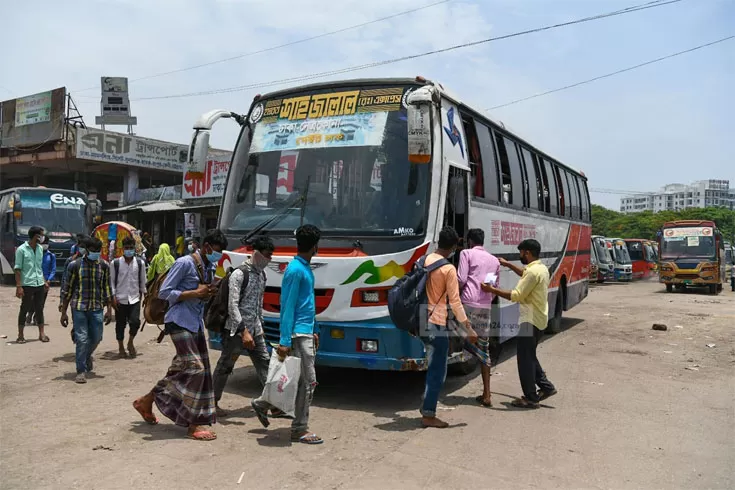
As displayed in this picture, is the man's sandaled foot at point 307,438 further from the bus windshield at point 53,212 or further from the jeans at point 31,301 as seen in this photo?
the bus windshield at point 53,212

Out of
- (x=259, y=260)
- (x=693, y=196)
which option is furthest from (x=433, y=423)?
(x=693, y=196)

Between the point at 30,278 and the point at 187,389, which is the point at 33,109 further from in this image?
the point at 187,389

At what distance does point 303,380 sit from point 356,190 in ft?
7.18

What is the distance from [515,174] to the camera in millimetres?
9617

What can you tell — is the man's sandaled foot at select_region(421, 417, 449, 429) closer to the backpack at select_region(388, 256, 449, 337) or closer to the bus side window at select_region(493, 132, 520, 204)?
the backpack at select_region(388, 256, 449, 337)

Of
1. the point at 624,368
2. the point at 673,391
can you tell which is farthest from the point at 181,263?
the point at 624,368

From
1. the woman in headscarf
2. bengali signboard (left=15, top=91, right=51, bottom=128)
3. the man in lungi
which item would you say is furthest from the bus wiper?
bengali signboard (left=15, top=91, right=51, bottom=128)

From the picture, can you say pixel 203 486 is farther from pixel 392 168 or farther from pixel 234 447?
pixel 392 168

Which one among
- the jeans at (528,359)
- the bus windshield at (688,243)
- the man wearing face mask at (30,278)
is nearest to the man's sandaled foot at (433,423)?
the jeans at (528,359)

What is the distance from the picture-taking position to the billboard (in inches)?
1145

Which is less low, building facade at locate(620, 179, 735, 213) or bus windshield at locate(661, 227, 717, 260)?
building facade at locate(620, 179, 735, 213)

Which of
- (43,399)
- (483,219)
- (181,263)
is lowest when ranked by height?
(43,399)

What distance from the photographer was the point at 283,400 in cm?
512

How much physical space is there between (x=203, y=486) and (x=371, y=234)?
2.96m
